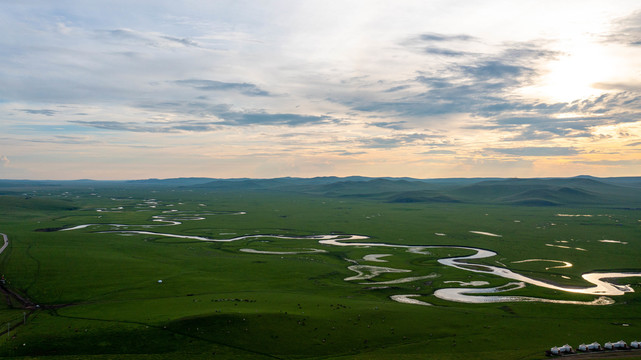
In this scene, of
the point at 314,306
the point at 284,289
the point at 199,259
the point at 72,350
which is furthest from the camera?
the point at 199,259

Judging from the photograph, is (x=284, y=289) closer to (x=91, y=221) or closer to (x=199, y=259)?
(x=199, y=259)

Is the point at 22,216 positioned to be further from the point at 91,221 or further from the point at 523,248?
the point at 523,248

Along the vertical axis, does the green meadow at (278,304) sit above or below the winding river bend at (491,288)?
above

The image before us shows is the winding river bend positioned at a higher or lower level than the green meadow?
lower

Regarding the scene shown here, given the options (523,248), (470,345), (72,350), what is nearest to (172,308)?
(72,350)

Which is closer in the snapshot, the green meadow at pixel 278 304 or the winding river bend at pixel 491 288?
the green meadow at pixel 278 304

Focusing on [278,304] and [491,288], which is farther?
[491,288]

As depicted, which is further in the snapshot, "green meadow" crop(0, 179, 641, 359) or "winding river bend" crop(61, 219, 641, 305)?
"winding river bend" crop(61, 219, 641, 305)

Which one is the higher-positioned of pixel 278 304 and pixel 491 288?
pixel 278 304

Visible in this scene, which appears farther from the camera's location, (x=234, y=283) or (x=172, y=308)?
(x=234, y=283)

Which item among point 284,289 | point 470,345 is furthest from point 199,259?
point 470,345

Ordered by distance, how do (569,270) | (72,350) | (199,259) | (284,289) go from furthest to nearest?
(199,259)
(569,270)
(284,289)
(72,350)
